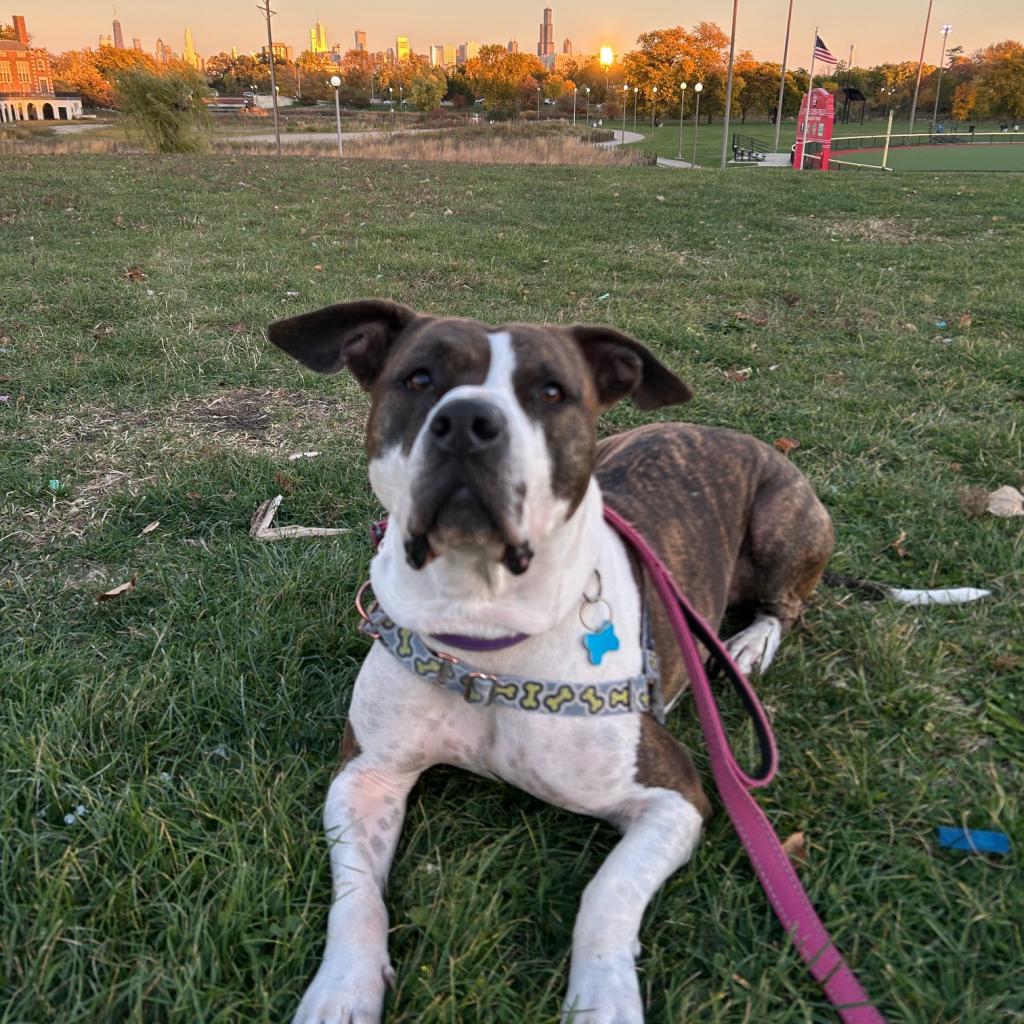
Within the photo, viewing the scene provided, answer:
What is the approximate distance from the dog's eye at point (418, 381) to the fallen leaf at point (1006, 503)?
306 cm

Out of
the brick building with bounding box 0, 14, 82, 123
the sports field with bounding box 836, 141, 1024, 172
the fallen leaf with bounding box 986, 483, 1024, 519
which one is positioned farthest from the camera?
the brick building with bounding box 0, 14, 82, 123

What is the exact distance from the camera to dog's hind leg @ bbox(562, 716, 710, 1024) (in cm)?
181

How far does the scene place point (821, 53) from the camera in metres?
26.9

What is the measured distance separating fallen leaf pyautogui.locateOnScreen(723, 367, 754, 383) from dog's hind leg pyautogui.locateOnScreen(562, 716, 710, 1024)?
13.2ft

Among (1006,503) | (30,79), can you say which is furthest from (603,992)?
(30,79)

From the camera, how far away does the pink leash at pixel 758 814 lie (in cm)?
188

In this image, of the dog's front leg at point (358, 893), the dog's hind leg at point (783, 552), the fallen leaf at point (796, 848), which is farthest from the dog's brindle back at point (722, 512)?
the dog's front leg at point (358, 893)

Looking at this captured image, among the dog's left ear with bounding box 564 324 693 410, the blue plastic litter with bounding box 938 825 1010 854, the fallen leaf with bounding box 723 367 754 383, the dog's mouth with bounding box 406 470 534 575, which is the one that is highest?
the dog's left ear with bounding box 564 324 693 410

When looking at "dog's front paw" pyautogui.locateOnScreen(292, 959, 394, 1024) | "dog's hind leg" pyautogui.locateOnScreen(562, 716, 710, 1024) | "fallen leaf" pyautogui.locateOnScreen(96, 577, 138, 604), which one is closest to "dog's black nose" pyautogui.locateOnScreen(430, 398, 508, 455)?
"dog's hind leg" pyautogui.locateOnScreen(562, 716, 710, 1024)

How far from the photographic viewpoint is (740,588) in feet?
11.3

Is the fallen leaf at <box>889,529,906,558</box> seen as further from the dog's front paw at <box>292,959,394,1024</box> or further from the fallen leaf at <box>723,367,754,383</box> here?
the dog's front paw at <box>292,959,394,1024</box>

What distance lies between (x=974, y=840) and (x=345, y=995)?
5.37 ft

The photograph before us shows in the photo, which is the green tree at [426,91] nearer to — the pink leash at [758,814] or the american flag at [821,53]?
the american flag at [821,53]

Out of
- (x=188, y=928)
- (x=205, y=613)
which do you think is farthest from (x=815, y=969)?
(x=205, y=613)
